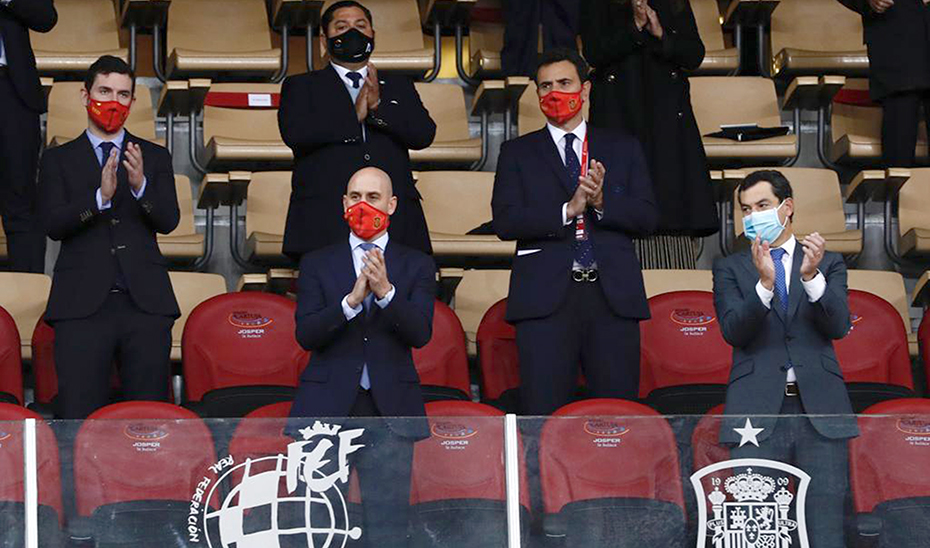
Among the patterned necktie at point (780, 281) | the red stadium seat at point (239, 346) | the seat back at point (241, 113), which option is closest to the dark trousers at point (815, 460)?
the patterned necktie at point (780, 281)

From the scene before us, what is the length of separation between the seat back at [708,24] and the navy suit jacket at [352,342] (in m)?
3.38

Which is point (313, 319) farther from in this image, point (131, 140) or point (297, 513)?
point (131, 140)

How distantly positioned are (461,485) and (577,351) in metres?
1.23

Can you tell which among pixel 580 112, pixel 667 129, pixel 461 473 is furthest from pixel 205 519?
pixel 667 129

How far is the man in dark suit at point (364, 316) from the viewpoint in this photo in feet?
15.1

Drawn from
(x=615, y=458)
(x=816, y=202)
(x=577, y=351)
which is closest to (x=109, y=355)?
(x=577, y=351)

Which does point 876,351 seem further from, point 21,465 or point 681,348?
point 21,465

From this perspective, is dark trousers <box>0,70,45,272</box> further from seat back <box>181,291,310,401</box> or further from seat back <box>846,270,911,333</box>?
seat back <box>846,270,911,333</box>

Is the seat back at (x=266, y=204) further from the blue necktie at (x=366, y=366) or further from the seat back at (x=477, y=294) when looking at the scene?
the blue necktie at (x=366, y=366)

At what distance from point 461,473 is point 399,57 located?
12.0 feet

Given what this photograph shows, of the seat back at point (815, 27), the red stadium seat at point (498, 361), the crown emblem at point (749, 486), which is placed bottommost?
the red stadium seat at point (498, 361)

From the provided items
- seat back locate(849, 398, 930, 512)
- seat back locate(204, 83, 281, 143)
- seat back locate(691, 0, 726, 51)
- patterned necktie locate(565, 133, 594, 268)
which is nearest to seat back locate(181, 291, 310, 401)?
patterned necktie locate(565, 133, 594, 268)

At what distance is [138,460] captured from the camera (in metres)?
4.01

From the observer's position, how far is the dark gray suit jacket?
15.4 ft
